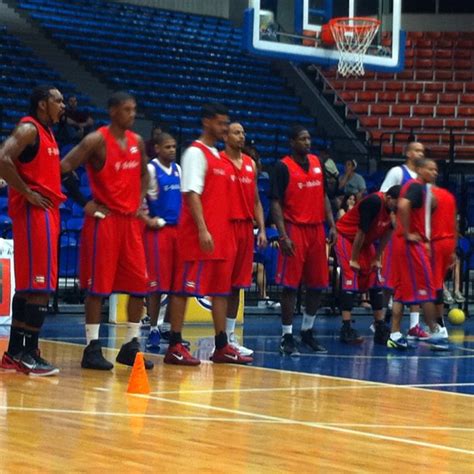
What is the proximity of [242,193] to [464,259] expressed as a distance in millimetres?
8015

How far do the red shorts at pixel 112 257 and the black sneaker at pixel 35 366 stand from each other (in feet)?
2.16

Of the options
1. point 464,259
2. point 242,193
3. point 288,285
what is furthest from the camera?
point 464,259

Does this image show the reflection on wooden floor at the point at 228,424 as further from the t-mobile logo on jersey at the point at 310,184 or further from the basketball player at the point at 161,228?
the t-mobile logo on jersey at the point at 310,184

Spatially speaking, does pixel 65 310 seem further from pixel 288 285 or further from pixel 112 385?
pixel 112 385

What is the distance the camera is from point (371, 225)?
40.5 feet

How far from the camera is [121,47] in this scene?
2503 centimetres

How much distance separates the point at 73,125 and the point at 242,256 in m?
8.09

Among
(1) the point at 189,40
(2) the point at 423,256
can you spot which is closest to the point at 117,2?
(1) the point at 189,40

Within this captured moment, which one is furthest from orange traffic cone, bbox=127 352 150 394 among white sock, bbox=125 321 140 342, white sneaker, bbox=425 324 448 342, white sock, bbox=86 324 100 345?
white sneaker, bbox=425 324 448 342

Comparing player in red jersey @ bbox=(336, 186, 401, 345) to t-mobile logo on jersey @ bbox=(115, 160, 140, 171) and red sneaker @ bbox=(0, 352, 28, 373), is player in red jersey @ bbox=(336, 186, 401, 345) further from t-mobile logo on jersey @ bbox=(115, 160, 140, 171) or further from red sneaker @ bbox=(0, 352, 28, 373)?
red sneaker @ bbox=(0, 352, 28, 373)

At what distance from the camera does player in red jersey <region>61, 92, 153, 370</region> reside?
30.3 feet

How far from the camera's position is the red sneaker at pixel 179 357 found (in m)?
9.98

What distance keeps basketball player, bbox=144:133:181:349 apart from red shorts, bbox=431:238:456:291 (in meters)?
2.46

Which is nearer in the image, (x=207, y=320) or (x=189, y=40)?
(x=207, y=320)
